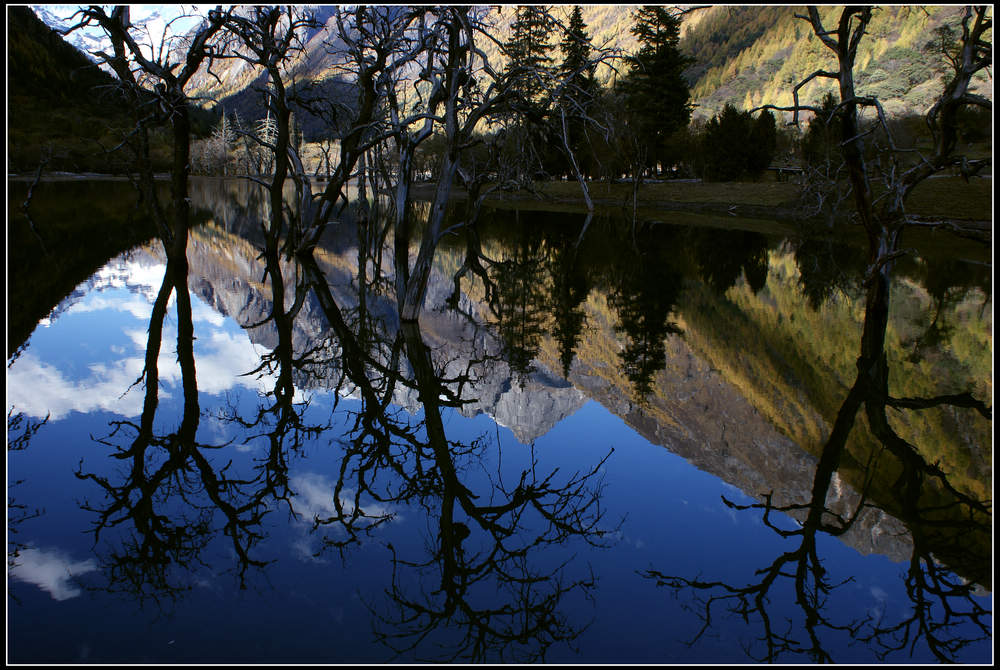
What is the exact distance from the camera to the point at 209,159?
450 feet

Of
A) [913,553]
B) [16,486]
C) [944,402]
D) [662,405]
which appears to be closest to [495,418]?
[662,405]

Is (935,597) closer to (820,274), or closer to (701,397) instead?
(701,397)

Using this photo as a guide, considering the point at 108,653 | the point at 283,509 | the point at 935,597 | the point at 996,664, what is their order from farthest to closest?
the point at 283,509
the point at 935,597
the point at 996,664
the point at 108,653

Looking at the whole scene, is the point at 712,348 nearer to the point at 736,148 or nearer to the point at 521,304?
the point at 521,304

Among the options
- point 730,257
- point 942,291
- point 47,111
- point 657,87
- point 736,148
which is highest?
point 47,111

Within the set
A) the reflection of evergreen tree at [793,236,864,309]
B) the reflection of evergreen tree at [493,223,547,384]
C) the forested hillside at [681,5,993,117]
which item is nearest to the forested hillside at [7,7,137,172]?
the reflection of evergreen tree at [493,223,547,384]

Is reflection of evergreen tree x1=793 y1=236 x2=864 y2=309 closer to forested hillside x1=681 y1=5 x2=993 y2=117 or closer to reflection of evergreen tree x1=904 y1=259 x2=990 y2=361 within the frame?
reflection of evergreen tree x1=904 y1=259 x2=990 y2=361

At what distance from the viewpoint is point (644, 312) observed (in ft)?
45.8

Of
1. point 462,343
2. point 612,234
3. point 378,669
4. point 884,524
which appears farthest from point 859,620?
point 612,234

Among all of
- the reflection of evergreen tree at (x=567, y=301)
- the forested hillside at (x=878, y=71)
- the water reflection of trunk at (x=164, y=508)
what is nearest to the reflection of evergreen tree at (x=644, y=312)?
the reflection of evergreen tree at (x=567, y=301)

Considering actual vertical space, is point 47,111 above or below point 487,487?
above

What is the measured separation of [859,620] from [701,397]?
4.60 m

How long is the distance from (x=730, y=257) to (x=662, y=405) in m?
15.4

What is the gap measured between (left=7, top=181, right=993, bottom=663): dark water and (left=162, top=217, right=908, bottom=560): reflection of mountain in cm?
5
